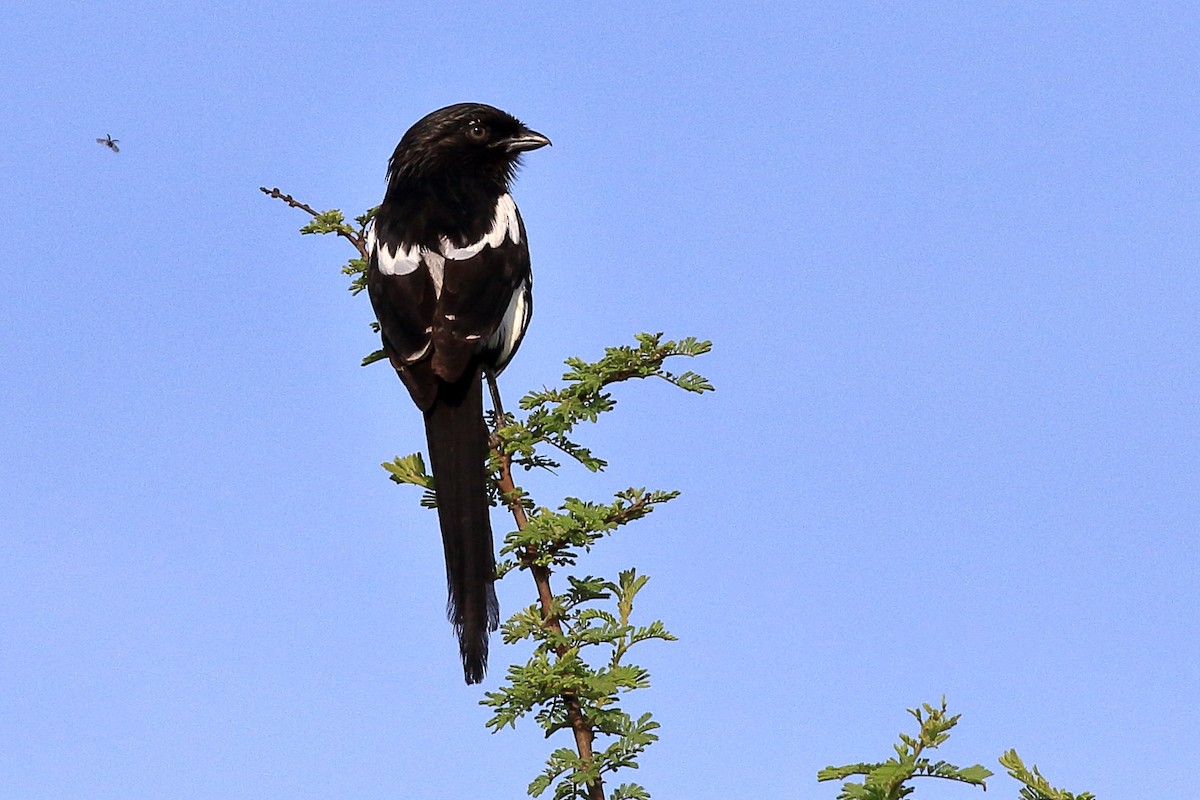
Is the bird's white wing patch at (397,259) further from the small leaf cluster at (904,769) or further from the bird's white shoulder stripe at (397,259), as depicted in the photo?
the small leaf cluster at (904,769)

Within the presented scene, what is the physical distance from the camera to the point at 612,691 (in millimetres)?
3717

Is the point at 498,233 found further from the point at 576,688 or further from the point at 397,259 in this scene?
the point at 576,688

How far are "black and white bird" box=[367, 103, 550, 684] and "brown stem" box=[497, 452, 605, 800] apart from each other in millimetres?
445

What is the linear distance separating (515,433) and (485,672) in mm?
935

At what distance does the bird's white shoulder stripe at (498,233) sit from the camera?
5.63 m

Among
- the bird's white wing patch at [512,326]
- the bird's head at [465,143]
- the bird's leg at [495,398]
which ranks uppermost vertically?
the bird's head at [465,143]

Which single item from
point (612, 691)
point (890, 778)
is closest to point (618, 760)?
point (612, 691)

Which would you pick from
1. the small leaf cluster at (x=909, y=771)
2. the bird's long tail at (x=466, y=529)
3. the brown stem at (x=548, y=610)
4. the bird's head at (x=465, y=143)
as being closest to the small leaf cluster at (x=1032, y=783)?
the small leaf cluster at (x=909, y=771)

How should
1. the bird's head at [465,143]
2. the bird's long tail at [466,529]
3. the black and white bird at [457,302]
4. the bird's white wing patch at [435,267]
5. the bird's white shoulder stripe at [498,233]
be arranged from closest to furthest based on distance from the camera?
the bird's long tail at [466,529], the black and white bird at [457,302], the bird's white wing patch at [435,267], the bird's white shoulder stripe at [498,233], the bird's head at [465,143]

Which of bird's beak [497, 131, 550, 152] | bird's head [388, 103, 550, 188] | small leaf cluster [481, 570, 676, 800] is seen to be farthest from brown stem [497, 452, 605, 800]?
bird's beak [497, 131, 550, 152]

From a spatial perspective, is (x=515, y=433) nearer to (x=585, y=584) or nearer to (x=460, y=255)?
(x=585, y=584)

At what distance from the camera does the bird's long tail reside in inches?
→ 190

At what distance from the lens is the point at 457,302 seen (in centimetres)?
543

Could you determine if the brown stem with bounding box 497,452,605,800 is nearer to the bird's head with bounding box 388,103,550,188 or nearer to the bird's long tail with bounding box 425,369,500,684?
the bird's long tail with bounding box 425,369,500,684
